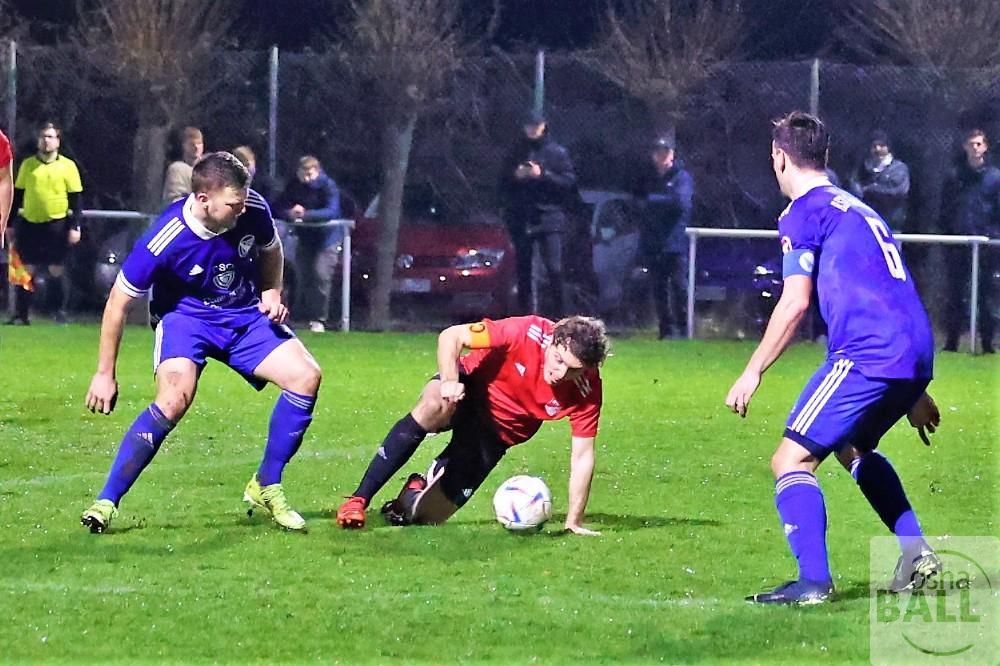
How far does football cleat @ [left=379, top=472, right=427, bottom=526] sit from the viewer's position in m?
7.49

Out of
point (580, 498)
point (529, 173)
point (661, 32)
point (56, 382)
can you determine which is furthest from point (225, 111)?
point (580, 498)

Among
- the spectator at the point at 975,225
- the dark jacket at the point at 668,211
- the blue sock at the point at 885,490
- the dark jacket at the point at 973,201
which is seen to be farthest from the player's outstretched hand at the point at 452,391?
the dark jacket at the point at 973,201

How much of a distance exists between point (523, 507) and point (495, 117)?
12.8 meters

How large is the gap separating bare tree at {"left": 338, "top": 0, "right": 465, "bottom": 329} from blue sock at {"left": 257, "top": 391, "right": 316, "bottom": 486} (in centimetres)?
1158

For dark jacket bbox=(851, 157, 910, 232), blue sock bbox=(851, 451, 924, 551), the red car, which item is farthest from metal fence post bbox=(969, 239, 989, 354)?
blue sock bbox=(851, 451, 924, 551)

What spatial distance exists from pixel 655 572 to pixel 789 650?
1280 millimetres

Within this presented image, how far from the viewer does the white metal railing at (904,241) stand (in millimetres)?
17500

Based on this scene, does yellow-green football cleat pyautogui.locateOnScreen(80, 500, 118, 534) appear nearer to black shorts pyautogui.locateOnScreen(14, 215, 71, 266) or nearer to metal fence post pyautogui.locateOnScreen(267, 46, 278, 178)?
black shorts pyautogui.locateOnScreen(14, 215, 71, 266)

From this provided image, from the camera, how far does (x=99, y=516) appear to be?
23.0 ft

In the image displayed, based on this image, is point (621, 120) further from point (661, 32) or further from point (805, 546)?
point (805, 546)

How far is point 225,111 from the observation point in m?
19.7

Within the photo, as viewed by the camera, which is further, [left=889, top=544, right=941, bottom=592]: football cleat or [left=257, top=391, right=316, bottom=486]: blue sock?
[left=257, top=391, right=316, bottom=486]: blue sock

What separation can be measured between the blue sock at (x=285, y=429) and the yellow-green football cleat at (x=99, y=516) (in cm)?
68

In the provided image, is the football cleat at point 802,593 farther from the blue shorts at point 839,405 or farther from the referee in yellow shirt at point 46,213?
the referee in yellow shirt at point 46,213
